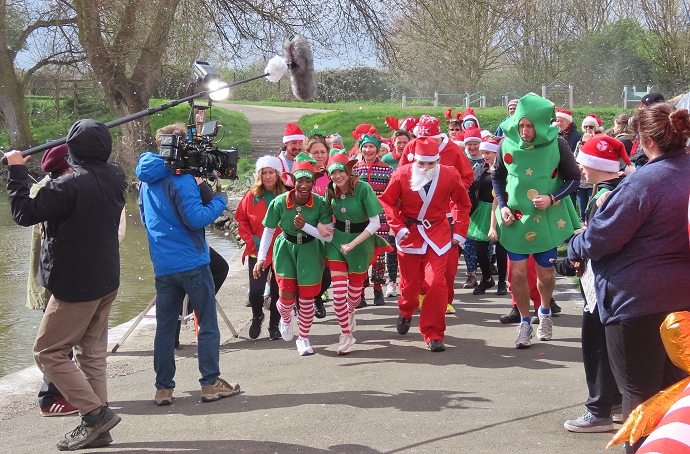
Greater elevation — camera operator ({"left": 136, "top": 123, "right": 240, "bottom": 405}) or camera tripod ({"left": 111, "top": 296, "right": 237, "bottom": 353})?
camera operator ({"left": 136, "top": 123, "right": 240, "bottom": 405})

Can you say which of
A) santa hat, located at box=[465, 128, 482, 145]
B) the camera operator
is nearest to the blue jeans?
the camera operator

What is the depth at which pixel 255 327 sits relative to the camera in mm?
7691

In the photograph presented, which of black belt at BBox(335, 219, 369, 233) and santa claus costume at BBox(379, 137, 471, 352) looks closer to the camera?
santa claus costume at BBox(379, 137, 471, 352)

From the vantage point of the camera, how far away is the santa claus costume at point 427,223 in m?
6.84

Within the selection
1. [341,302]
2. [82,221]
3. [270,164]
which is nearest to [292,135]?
[270,164]

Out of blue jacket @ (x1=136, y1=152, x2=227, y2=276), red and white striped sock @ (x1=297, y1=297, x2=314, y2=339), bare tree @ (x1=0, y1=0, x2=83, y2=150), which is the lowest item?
red and white striped sock @ (x1=297, y1=297, x2=314, y2=339)

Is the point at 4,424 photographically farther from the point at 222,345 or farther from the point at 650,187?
the point at 650,187

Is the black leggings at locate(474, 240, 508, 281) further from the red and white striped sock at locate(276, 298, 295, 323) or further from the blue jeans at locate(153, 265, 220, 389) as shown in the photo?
the blue jeans at locate(153, 265, 220, 389)

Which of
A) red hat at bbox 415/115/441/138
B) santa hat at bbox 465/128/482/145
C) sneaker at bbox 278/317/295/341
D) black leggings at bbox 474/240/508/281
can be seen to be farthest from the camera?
santa hat at bbox 465/128/482/145

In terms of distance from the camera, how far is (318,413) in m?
5.23

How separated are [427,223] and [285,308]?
137 cm

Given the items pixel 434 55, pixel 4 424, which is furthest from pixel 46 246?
pixel 434 55

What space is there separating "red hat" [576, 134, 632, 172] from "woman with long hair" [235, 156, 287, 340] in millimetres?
3416

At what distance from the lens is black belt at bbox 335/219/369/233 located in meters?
7.00
